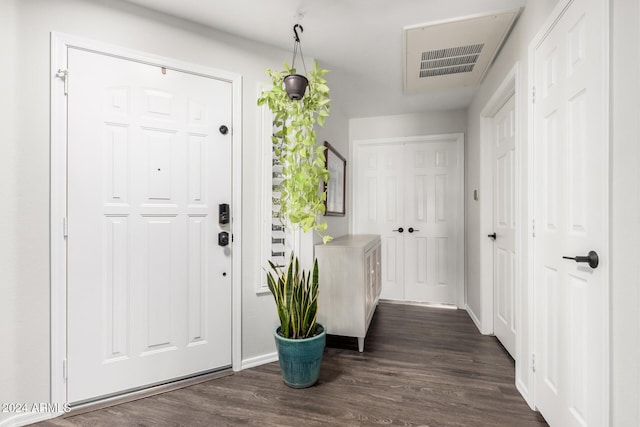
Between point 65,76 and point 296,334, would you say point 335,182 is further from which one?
point 65,76

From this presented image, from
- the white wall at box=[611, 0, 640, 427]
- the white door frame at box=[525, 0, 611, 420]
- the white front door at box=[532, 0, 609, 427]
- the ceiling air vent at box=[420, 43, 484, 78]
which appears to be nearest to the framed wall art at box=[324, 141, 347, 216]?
the ceiling air vent at box=[420, 43, 484, 78]

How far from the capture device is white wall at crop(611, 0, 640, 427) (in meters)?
0.92

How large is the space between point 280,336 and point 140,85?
1874 millimetres

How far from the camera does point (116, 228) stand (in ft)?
5.88

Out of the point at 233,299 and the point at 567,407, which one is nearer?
the point at 567,407

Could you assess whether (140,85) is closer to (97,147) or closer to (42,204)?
(97,147)

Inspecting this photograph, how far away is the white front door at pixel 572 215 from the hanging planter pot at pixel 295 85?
1.32 meters

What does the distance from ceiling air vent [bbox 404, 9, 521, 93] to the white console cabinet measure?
5.40 ft

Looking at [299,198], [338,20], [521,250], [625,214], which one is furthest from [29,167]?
[521,250]

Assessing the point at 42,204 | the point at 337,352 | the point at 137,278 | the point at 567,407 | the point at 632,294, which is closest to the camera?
the point at 632,294

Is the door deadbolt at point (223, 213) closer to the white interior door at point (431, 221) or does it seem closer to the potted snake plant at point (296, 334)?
the potted snake plant at point (296, 334)

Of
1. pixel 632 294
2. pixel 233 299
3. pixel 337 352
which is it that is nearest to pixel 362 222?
pixel 337 352

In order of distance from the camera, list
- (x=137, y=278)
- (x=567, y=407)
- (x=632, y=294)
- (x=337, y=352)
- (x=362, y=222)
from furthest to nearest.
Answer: (x=362, y=222) < (x=337, y=352) < (x=137, y=278) < (x=567, y=407) < (x=632, y=294)

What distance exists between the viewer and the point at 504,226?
2.46 meters
